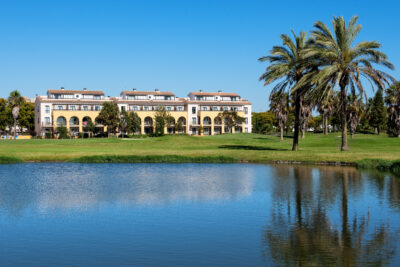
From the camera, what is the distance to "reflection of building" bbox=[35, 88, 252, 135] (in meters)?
126

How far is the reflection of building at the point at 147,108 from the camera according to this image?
4966 inches

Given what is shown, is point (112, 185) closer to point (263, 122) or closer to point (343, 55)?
point (343, 55)

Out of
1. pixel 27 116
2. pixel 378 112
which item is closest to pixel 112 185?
pixel 378 112

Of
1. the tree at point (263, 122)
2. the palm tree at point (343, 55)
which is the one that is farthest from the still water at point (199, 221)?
the tree at point (263, 122)

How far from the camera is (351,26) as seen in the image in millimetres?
44750

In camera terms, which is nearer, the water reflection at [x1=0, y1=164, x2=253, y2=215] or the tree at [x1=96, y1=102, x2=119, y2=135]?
the water reflection at [x1=0, y1=164, x2=253, y2=215]

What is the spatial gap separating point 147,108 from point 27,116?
3457cm

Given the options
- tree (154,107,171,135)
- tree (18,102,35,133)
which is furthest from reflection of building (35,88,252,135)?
tree (154,107,171,135)

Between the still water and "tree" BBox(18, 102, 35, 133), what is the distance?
108m

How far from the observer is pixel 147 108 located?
135875mm

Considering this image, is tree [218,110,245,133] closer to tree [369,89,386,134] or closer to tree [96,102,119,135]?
tree [96,102,119,135]

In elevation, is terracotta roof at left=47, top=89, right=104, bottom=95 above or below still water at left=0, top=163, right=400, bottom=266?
above

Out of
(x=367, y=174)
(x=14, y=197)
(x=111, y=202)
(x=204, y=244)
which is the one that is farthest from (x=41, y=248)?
(x=367, y=174)

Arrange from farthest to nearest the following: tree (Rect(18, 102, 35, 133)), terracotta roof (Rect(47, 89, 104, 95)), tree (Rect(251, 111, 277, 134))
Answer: tree (Rect(251, 111, 277, 134)), tree (Rect(18, 102, 35, 133)), terracotta roof (Rect(47, 89, 104, 95))
